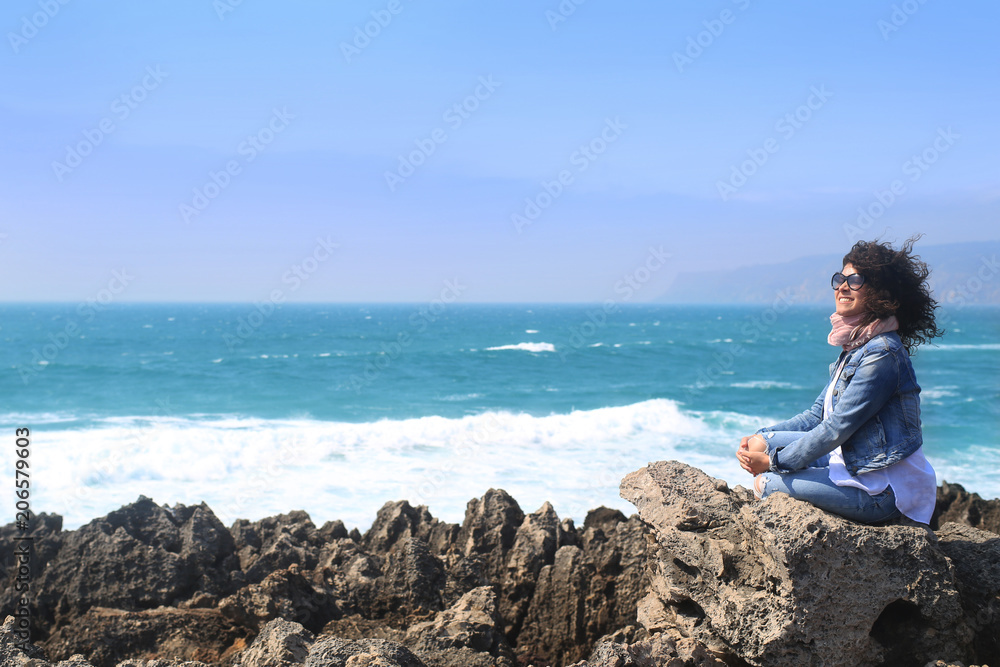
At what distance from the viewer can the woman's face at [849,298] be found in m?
3.61

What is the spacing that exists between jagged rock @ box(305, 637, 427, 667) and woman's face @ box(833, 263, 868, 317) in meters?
3.09

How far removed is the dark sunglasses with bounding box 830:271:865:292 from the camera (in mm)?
3598

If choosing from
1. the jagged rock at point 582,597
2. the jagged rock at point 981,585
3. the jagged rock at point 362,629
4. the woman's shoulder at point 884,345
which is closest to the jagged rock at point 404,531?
the jagged rock at point 582,597

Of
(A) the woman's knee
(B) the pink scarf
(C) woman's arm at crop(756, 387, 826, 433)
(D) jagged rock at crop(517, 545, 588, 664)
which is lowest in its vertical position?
(D) jagged rock at crop(517, 545, 588, 664)

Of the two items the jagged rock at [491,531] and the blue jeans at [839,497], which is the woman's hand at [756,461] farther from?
the jagged rock at [491,531]

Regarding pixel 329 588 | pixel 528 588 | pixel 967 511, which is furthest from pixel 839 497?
pixel 967 511

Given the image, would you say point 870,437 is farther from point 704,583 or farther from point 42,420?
point 42,420

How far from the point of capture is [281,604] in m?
5.68

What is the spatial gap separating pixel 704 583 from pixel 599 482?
1126cm

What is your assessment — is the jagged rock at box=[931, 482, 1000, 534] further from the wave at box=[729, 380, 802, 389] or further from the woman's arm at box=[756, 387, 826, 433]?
the wave at box=[729, 380, 802, 389]

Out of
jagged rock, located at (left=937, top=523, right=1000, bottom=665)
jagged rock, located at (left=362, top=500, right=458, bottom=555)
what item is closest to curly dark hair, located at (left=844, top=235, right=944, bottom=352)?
jagged rock, located at (left=937, top=523, right=1000, bottom=665)

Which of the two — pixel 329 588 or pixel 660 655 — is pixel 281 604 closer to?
pixel 329 588

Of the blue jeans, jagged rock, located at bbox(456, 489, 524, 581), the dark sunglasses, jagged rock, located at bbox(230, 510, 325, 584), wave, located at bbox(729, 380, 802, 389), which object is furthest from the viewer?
wave, located at bbox(729, 380, 802, 389)

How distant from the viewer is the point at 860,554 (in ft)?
11.1
